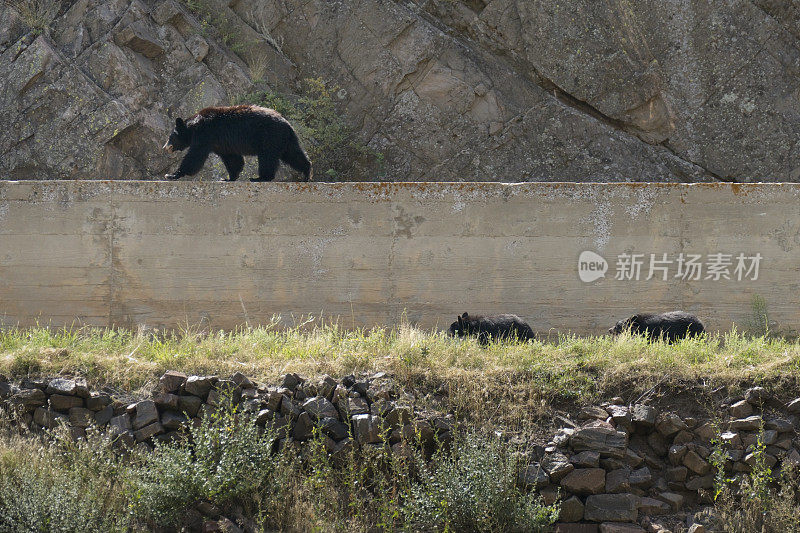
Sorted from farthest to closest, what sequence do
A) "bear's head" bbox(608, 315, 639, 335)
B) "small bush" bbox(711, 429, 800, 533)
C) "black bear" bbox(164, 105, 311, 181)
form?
"black bear" bbox(164, 105, 311, 181), "bear's head" bbox(608, 315, 639, 335), "small bush" bbox(711, 429, 800, 533)

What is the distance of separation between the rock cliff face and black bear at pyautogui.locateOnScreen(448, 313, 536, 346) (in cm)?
603

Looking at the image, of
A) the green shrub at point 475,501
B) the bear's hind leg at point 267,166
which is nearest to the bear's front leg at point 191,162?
the bear's hind leg at point 267,166

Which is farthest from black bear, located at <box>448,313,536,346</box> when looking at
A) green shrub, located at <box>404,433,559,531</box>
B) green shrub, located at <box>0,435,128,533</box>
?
green shrub, located at <box>0,435,128,533</box>

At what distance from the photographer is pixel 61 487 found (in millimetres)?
5637

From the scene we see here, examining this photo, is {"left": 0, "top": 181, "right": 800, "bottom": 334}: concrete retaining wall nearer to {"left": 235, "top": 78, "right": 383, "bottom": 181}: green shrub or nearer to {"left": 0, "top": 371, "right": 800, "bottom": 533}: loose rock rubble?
{"left": 0, "top": 371, "right": 800, "bottom": 533}: loose rock rubble

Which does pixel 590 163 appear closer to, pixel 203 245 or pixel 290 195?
pixel 290 195

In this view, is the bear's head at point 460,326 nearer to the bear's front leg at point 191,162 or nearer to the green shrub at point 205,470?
the green shrub at point 205,470

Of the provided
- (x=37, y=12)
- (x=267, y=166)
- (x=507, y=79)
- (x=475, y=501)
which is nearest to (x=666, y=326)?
(x=475, y=501)

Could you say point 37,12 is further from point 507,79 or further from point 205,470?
point 205,470

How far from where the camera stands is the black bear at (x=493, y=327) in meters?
8.35

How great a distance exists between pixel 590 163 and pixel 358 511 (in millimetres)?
9676

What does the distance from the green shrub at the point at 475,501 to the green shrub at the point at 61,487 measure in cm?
219

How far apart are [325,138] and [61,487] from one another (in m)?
9.54

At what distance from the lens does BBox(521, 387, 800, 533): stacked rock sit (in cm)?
615
